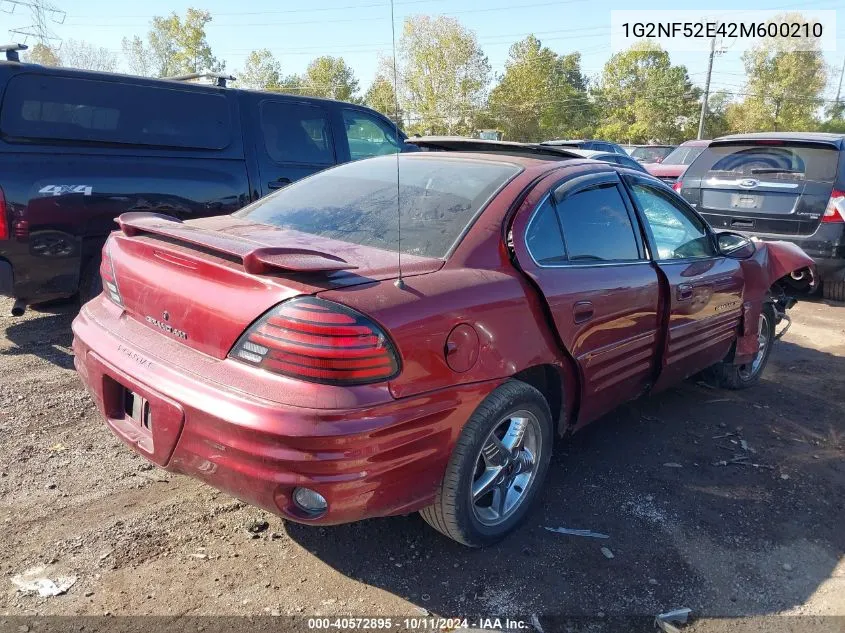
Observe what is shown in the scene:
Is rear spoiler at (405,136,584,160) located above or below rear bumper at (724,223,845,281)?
above

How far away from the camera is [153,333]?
2566 millimetres

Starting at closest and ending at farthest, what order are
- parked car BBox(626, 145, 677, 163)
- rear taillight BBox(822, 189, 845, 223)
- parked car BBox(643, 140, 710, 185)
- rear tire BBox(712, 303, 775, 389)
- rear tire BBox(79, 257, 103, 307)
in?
rear tire BBox(712, 303, 775, 389)
rear tire BBox(79, 257, 103, 307)
rear taillight BBox(822, 189, 845, 223)
parked car BBox(643, 140, 710, 185)
parked car BBox(626, 145, 677, 163)

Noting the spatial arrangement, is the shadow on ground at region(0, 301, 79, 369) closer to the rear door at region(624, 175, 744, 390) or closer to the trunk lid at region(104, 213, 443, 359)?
the trunk lid at region(104, 213, 443, 359)

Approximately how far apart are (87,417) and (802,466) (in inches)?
160

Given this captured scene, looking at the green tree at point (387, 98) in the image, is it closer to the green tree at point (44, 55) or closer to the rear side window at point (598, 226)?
the rear side window at point (598, 226)

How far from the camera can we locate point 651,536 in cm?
292

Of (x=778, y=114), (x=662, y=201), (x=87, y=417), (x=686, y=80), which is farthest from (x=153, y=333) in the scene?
(x=686, y=80)

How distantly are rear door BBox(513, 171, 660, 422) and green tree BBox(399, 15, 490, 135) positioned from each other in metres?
24.5

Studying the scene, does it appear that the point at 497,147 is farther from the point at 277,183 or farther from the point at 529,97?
the point at 529,97

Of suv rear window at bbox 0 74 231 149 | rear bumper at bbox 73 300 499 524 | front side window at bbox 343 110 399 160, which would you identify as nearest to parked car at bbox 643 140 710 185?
front side window at bbox 343 110 399 160

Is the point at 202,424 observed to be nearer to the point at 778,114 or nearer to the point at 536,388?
the point at 536,388

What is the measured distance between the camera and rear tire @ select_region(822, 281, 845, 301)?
7348 mm

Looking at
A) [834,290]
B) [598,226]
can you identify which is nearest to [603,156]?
[834,290]

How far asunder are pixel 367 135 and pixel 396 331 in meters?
5.07
